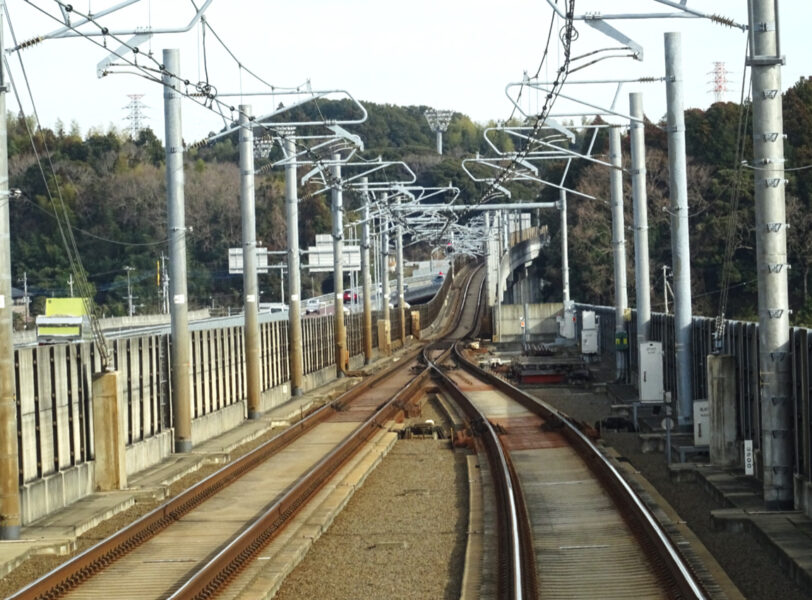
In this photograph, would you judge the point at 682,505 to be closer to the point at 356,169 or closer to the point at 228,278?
the point at 228,278

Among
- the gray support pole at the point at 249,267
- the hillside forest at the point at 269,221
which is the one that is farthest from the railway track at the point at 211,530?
the hillside forest at the point at 269,221

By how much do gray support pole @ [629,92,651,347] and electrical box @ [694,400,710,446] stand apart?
27.0ft

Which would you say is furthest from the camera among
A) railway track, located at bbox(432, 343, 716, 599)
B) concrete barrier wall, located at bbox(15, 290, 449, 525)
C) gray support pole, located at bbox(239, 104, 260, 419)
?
gray support pole, located at bbox(239, 104, 260, 419)

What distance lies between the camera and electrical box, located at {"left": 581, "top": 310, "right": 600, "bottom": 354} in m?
40.0

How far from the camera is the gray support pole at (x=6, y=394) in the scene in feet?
43.8

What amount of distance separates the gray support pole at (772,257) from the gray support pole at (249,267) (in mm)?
14457

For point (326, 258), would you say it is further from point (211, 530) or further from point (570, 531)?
point (570, 531)

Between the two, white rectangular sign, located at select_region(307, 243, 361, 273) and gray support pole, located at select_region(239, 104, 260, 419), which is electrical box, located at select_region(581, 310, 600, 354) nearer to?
gray support pole, located at select_region(239, 104, 260, 419)

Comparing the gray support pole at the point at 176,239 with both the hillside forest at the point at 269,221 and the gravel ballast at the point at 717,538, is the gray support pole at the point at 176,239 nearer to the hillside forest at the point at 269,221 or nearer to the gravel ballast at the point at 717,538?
the gravel ballast at the point at 717,538

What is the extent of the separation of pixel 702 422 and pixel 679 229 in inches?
169

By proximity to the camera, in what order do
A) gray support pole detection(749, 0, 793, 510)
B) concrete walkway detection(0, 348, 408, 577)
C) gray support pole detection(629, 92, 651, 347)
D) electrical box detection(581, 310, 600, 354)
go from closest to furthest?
concrete walkway detection(0, 348, 408, 577)
gray support pole detection(749, 0, 793, 510)
gray support pole detection(629, 92, 651, 347)
electrical box detection(581, 310, 600, 354)

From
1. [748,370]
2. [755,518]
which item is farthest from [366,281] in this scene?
[755,518]

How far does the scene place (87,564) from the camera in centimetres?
1198

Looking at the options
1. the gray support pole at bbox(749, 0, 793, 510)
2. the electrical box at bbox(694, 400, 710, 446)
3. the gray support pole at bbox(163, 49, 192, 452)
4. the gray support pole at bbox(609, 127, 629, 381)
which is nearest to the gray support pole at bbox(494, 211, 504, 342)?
the gray support pole at bbox(609, 127, 629, 381)
